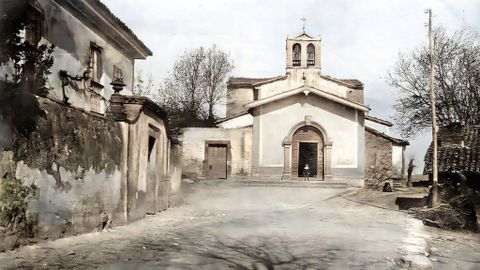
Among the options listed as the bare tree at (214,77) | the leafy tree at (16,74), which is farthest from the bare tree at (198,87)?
the leafy tree at (16,74)

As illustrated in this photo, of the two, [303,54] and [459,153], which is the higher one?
[303,54]

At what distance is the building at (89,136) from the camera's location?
26.9ft

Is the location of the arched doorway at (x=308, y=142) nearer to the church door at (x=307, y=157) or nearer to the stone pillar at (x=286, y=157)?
the stone pillar at (x=286, y=157)

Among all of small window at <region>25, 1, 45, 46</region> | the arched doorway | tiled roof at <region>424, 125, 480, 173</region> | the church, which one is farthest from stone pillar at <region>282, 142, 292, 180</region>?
small window at <region>25, 1, 45, 46</region>

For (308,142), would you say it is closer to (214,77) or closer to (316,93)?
(316,93)

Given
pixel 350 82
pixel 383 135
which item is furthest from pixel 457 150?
pixel 350 82

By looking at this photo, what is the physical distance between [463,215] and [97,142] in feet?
40.0

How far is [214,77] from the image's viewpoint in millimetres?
40562

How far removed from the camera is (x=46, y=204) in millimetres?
8250

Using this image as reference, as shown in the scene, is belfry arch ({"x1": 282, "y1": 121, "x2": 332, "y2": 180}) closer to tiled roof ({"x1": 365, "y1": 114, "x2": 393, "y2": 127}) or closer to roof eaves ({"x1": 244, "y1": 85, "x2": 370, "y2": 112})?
roof eaves ({"x1": 244, "y1": 85, "x2": 370, "y2": 112})

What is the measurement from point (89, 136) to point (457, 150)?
45.5 feet

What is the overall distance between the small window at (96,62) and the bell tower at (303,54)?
21.9 metres

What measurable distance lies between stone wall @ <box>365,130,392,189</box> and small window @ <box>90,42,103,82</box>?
1607cm

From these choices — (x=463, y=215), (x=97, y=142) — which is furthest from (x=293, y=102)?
(x=97, y=142)
